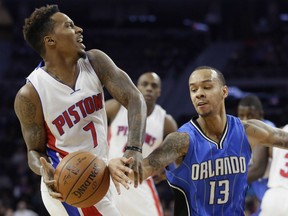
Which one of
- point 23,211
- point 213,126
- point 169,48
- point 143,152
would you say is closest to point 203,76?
point 213,126

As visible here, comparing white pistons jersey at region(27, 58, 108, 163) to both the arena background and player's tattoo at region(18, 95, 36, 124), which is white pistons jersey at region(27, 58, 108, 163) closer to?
player's tattoo at region(18, 95, 36, 124)

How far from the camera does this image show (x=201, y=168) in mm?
3863

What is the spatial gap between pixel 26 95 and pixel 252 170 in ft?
8.42

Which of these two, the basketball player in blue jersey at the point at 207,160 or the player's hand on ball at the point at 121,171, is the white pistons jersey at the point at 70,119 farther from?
the player's hand on ball at the point at 121,171

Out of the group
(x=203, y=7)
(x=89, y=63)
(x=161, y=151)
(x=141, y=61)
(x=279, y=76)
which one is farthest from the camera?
(x=203, y=7)

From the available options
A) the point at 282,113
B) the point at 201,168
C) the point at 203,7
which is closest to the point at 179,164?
the point at 201,168

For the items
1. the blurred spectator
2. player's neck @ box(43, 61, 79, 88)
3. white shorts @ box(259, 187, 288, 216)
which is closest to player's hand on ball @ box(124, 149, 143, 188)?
player's neck @ box(43, 61, 79, 88)

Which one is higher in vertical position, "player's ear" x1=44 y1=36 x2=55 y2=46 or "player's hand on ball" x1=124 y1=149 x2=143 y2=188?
"player's ear" x1=44 y1=36 x2=55 y2=46

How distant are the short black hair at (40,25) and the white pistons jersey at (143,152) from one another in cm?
205

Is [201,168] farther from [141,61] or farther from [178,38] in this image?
[178,38]

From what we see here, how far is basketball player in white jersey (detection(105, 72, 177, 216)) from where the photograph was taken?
570cm

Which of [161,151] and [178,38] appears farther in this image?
[178,38]

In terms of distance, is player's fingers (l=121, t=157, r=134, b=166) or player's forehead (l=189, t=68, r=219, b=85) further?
player's forehead (l=189, t=68, r=219, b=85)

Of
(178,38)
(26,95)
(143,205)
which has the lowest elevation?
(143,205)
